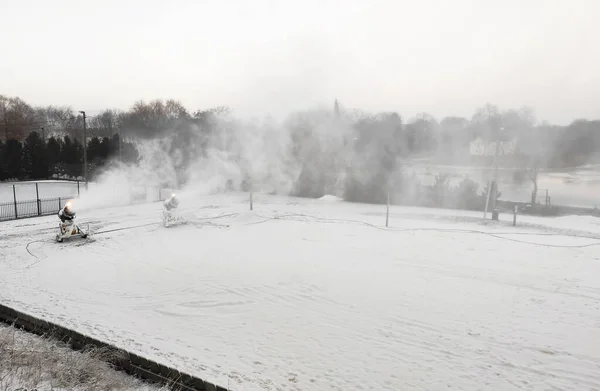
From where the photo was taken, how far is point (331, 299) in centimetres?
969

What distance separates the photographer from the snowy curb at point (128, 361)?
223 inches

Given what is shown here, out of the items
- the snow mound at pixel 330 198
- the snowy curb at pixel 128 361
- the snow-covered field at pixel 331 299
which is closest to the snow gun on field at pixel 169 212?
the snow-covered field at pixel 331 299

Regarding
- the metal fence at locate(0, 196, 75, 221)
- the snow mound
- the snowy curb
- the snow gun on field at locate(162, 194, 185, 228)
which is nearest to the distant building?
the snow mound

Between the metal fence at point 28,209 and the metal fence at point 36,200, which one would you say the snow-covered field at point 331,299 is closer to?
the metal fence at point 28,209

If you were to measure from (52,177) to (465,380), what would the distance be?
39.6 metres

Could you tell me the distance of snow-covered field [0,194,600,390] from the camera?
6.68m

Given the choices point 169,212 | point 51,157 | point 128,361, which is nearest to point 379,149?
point 169,212

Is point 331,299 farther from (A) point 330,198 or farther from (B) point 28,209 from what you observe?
(B) point 28,209

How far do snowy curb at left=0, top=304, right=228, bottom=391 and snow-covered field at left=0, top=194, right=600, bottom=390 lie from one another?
0.44m

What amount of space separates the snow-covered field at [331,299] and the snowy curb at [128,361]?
440 mm

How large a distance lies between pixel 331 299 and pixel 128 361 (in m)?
4.92

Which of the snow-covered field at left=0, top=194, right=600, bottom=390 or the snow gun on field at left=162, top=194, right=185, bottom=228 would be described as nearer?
the snow-covered field at left=0, top=194, right=600, bottom=390

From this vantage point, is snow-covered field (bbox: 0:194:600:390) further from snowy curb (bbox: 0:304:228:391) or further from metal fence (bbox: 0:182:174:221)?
metal fence (bbox: 0:182:174:221)

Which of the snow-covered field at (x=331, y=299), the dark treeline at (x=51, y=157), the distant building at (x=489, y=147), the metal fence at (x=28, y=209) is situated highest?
the distant building at (x=489, y=147)
